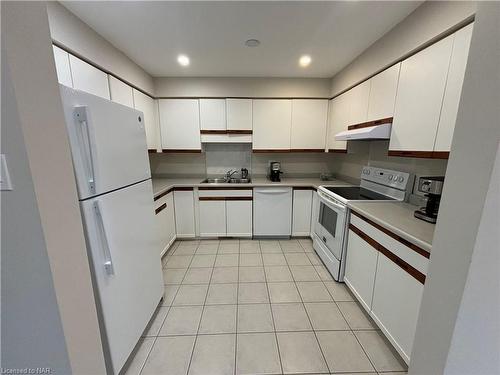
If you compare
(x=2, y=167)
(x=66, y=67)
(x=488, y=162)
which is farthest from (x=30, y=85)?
(x=488, y=162)

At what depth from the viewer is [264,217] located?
3137 millimetres

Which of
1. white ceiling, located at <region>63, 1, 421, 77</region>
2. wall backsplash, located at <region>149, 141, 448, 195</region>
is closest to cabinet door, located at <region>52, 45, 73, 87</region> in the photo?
white ceiling, located at <region>63, 1, 421, 77</region>

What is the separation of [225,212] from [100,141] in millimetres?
2158

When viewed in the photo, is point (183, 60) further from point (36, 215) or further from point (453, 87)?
point (453, 87)

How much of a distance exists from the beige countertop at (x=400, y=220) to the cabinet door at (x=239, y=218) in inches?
61.8

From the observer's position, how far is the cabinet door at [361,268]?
1666mm

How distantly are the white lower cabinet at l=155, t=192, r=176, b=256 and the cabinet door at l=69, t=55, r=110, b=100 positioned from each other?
1.24 metres

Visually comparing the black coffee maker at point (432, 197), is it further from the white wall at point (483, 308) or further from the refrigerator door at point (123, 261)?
the refrigerator door at point (123, 261)

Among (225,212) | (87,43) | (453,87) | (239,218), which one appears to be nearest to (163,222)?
(225,212)

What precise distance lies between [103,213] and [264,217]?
2.29 metres

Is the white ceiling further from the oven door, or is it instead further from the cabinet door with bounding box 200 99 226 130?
the oven door

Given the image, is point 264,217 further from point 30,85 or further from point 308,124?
point 30,85

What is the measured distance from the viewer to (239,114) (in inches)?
121

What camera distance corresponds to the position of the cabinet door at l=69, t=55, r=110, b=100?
1552mm
